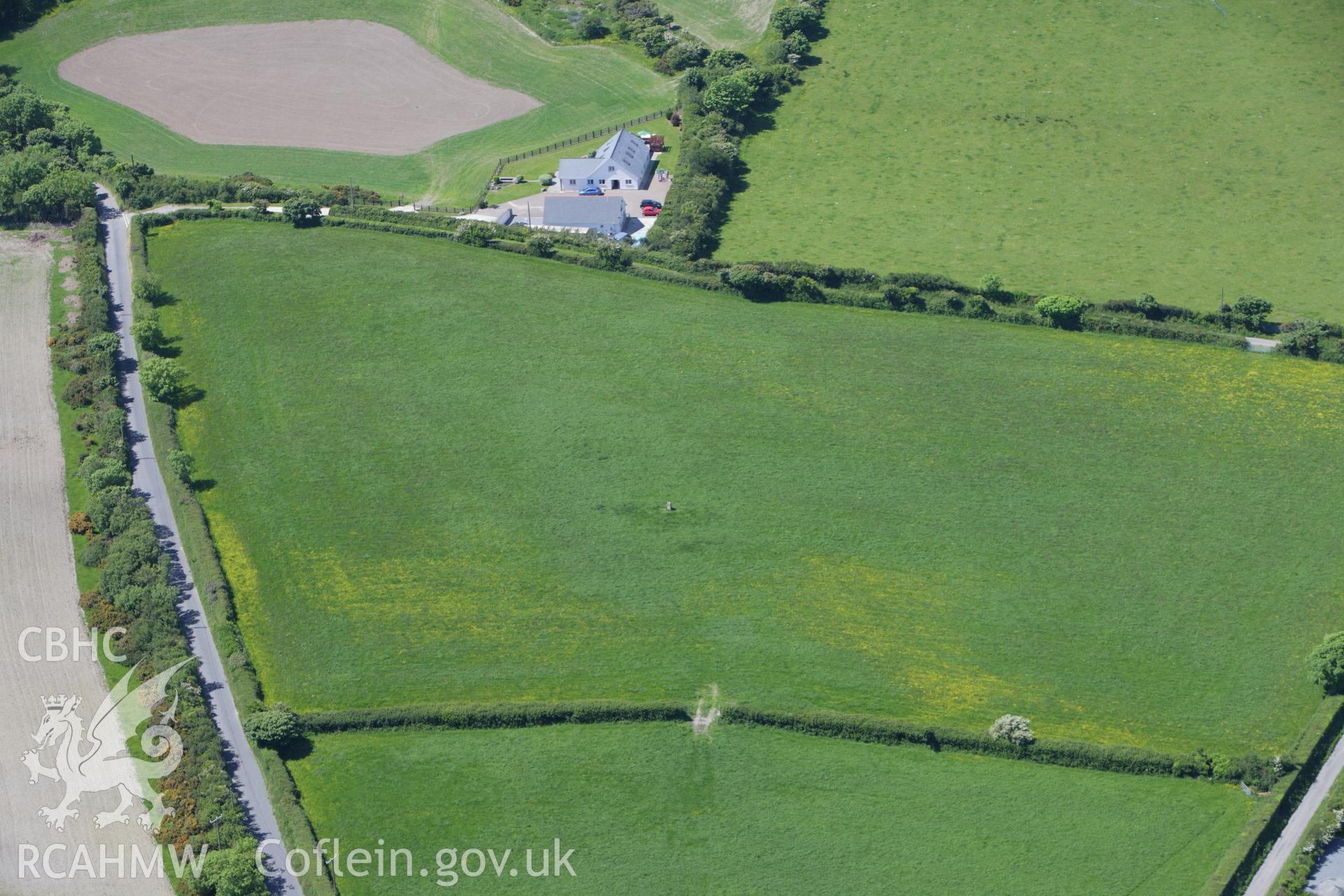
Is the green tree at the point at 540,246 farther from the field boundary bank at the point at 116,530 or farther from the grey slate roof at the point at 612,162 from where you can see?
the field boundary bank at the point at 116,530

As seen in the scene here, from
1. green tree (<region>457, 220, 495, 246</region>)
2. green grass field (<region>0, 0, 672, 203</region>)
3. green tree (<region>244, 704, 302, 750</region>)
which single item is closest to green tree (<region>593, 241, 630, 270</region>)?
green tree (<region>457, 220, 495, 246</region>)

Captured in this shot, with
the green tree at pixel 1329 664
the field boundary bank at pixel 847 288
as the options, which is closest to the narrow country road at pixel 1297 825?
the green tree at pixel 1329 664

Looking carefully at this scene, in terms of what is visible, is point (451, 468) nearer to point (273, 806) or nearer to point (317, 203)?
point (273, 806)

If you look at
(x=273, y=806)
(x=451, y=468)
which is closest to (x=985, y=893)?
(x=273, y=806)

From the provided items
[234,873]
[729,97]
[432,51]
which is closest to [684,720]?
[234,873]

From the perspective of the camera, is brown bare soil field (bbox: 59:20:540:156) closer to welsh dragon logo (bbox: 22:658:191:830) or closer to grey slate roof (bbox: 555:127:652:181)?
grey slate roof (bbox: 555:127:652:181)
